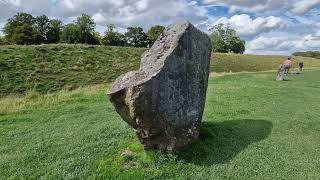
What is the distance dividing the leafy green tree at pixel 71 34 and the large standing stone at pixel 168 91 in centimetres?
8728

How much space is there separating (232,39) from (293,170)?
145 m

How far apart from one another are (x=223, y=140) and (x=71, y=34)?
89.7 m

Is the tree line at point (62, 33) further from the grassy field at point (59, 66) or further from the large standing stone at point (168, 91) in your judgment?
the large standing stone at point (168, 91)

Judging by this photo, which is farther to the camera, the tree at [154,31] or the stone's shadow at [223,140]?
the tree at [154,31]

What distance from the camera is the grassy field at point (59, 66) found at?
4575 cm

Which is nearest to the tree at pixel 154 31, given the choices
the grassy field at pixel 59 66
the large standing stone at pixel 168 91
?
the grassy field at pixel 59 66

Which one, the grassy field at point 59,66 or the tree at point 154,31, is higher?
the tree at point 154,31

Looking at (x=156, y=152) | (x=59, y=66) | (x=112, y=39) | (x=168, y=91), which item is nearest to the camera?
(x=168, y=91)

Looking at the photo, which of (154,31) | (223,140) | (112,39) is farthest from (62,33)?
(223,140)

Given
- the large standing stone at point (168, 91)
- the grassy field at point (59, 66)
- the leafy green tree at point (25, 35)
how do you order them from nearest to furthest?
the large standing stone at point (168, 91) < the grassy field at point (59, 66) < the leafy green tree at point (25, 35)

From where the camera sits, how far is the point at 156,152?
37.6ft

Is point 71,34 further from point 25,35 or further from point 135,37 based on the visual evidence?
point 135,37

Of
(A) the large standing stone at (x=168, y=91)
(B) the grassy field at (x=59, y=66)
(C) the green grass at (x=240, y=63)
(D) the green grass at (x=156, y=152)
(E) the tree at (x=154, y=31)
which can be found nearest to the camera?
(A) the large standing stone at (x=168, y=91)

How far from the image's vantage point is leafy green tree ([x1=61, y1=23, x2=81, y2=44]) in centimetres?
9744
